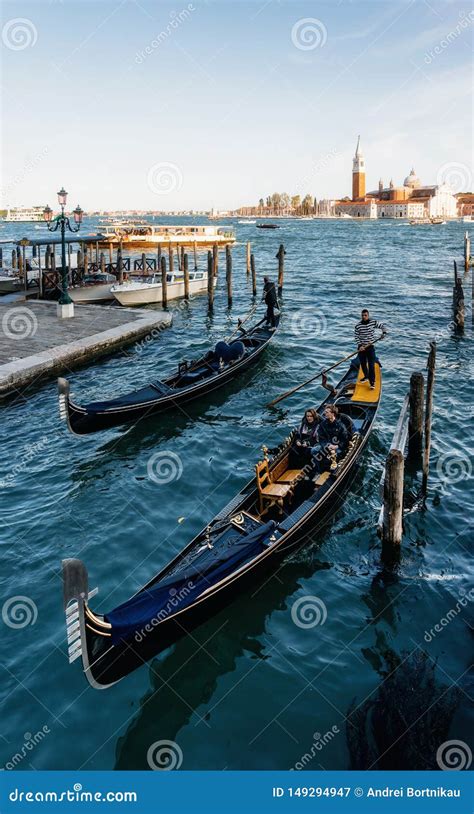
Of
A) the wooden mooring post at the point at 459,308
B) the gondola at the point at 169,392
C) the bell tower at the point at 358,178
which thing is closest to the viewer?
the gondola at the point at 169,392

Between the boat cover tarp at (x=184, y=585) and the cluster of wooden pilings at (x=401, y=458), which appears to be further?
the cluster of wooden pilings at (x=401, y=458)

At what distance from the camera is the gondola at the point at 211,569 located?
5.27 meters

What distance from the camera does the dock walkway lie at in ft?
48.2

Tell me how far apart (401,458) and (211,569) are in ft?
8.50

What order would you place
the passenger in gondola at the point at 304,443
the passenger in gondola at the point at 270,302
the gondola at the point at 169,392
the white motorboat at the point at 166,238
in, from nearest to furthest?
the passenger in gondola at the point at 304,443 < the gondola at the point at 169,392 < the passenger in gondola at the point at 270,302 < the white motorboat at the point at 166,238

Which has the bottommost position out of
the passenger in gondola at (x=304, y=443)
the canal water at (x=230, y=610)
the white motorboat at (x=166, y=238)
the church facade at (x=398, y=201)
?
the canal water at (x=230, y=610)

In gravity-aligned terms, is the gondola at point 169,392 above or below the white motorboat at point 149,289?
below

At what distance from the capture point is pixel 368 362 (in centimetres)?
1296

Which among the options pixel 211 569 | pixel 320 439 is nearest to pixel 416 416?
pixel 320 439

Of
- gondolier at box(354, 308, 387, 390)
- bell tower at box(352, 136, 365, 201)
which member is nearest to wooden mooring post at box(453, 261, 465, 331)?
gondolier at box(354, 308, 387, 390)

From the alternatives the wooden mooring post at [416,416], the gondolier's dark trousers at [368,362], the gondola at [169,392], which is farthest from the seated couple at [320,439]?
the gondola at [169,392]

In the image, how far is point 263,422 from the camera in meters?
13.4

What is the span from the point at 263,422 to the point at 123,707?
7976 mm

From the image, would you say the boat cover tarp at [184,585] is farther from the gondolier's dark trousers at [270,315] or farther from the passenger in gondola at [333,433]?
the gondolier's dark trousers at [270,315]
